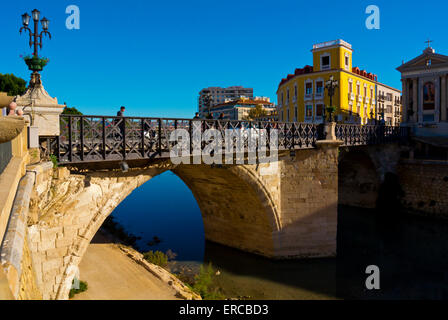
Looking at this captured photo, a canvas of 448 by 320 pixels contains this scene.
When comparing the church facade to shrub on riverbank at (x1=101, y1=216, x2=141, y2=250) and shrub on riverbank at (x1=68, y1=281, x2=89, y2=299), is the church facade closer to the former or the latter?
shrub on riverbank at (x1=101, y1=216, x2=141, y2=250)

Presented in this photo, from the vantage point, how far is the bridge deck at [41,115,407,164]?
742cm

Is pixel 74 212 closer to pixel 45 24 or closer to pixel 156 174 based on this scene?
pixel 156 174

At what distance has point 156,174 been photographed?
9922mm

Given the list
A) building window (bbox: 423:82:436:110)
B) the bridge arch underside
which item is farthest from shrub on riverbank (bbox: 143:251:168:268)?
building window (bbox: 423:82:436:110)

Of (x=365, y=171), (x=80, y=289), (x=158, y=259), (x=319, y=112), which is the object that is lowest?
(x=158, y=259)

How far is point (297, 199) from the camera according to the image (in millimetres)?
14398

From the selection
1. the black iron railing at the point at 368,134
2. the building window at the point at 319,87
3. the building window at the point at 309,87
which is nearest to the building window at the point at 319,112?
the building window at the point at 319,87

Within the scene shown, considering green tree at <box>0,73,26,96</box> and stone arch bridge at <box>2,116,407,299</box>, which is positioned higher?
green tree at <box>0,73,26,96</box>

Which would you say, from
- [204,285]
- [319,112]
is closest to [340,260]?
[204,285]

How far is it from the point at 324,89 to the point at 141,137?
25.0 meters

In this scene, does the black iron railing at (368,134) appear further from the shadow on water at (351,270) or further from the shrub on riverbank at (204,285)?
the shrub on riverbank at (204,285)

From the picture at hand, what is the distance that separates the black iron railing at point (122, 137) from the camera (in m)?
7.39

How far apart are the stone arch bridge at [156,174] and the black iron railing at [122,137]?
3 centimetres
